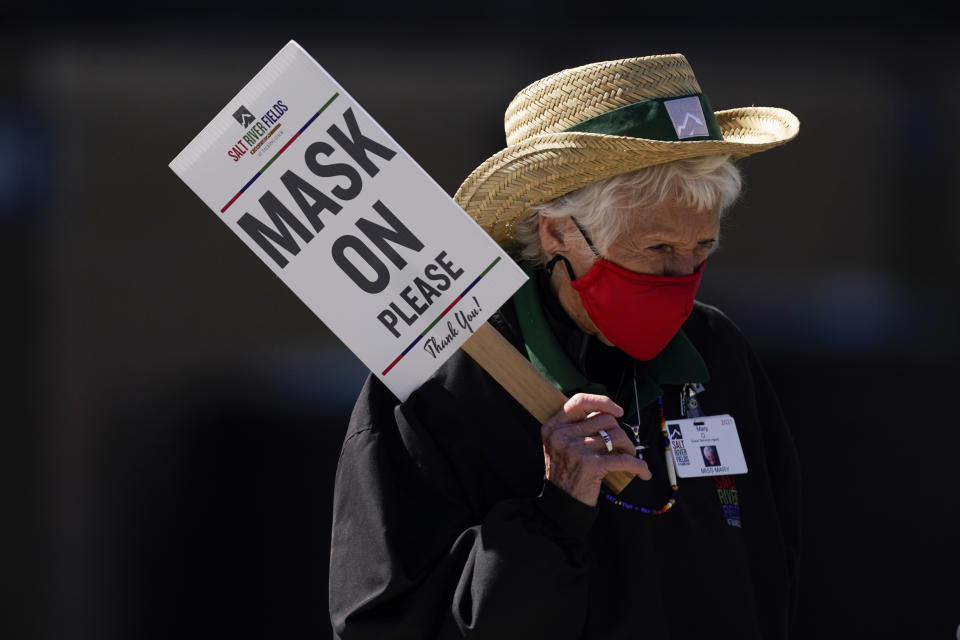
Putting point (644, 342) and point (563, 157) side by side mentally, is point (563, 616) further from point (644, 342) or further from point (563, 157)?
point (563, 157)

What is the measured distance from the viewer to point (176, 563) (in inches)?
154

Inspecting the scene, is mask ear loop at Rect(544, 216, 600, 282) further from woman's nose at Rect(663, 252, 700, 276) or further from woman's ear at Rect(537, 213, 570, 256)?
woman's nose at Rect(663, 252, 700, 276)

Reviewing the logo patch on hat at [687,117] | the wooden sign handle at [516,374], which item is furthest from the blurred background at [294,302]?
the wooden sign handle at [516,374]

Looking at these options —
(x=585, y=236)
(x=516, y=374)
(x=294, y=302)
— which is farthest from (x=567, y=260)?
(x=294, y=302)

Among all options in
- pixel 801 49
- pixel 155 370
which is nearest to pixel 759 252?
pixel 801 49

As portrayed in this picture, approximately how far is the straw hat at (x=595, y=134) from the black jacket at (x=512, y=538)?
0.74 ft

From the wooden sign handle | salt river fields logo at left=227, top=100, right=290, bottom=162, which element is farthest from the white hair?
salt river fields logo at left=227, top=100, right=290, bottom=162

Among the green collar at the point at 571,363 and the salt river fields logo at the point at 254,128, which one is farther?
the green collar at the point at 571,363

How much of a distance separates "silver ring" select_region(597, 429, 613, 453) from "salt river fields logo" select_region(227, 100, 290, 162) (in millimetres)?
682

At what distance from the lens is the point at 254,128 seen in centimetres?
176

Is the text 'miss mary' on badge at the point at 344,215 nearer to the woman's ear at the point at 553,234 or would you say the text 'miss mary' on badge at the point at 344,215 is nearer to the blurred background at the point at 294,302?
the woman's ear at the point at 553,234

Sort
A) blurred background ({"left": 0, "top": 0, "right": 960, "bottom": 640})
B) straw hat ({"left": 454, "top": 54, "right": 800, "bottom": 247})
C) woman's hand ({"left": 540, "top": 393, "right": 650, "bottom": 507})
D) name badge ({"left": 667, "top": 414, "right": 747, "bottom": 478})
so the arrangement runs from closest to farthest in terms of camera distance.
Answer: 1. woman's hand ({"left": 540, "top": 393, "right": 650, "bottom": 507})
2. straw hat ({"left": 454, "top": 54, "right": 800, "bottom": 247})
3. name badge ({"left": 667, "top": 414, "right": 747, "bottom": 478})
4. blurred background ({"left": 0, "top": 0, "right": 960, "bottom": 640})

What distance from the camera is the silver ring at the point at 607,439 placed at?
1.77m

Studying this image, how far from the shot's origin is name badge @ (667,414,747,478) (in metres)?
2.06
